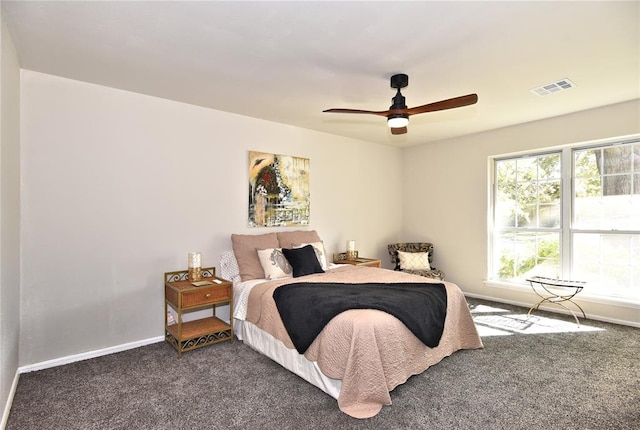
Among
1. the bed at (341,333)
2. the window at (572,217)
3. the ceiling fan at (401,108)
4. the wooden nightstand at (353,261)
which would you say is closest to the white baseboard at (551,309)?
the window at (572,217)

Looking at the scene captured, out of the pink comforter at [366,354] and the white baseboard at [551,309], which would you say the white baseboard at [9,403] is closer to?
the pink comforter at [366,354]

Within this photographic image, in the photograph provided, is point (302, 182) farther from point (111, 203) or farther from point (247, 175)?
point (111, 203)

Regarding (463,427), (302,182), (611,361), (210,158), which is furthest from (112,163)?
(611,361)

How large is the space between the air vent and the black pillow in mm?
2904

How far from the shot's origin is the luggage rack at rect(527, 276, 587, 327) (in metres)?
3.94

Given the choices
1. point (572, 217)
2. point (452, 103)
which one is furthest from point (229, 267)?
point (572, 217)

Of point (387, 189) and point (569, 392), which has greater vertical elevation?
point (387, 189)

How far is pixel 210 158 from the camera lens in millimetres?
3822

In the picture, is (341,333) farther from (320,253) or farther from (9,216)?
(9,216)

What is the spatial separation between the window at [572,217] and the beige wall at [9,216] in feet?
18.2

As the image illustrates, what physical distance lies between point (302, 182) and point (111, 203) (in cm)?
232

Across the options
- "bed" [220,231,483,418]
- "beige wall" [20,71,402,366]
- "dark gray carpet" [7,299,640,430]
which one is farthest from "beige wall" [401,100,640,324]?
"beige wall" [20,71,402,366]

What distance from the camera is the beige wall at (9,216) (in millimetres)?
2053

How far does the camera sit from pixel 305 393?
244 centimetres
